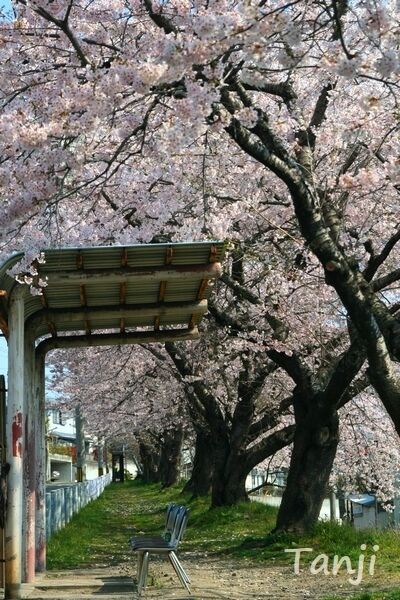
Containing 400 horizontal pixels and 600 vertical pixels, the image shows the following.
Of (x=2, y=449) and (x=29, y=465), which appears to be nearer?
(x=2, y=449)

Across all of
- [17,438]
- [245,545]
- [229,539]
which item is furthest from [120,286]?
[229,539]

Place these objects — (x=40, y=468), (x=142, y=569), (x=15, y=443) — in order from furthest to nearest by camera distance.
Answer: (x=40, y=468) → (x=142, y=569) → (x=15, y=443)

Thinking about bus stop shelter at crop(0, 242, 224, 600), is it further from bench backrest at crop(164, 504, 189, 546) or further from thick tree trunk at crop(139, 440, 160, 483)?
thick tree trunk at crop(139, 440, 160, 483)

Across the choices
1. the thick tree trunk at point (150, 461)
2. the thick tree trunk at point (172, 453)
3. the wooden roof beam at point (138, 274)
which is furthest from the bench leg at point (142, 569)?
the thick tree trunk at point (150, 461)

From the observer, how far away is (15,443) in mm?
9547

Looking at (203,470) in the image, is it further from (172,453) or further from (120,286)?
(120,286)

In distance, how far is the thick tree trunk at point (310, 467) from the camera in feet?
49.8

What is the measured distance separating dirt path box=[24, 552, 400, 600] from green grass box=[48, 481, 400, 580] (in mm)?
810

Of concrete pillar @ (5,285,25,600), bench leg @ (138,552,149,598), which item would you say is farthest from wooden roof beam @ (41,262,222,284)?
bench leg @ (138,552,149,598)

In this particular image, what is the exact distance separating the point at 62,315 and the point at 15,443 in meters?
2.01

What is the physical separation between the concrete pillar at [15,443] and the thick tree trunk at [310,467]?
6636 mm

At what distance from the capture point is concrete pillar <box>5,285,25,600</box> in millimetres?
9273

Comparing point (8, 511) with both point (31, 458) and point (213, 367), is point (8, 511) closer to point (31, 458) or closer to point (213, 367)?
point (31, 458)

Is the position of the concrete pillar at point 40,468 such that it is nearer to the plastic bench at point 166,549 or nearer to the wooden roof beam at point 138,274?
the plastic bench at point 166,549
